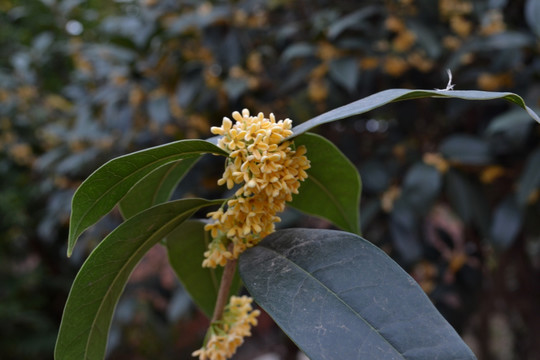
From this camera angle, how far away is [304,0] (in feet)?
5.36

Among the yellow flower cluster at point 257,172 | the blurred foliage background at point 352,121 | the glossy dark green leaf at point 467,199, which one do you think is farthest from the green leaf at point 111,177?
the glossy dark green leaf at point 467,199

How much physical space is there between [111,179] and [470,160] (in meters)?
1.02

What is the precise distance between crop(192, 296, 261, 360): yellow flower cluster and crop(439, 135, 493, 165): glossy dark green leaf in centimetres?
92

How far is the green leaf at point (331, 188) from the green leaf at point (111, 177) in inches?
4.9

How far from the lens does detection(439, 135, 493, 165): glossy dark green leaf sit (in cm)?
121

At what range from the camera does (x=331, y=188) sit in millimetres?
524

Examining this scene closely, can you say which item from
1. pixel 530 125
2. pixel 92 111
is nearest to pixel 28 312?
pixel 92 111

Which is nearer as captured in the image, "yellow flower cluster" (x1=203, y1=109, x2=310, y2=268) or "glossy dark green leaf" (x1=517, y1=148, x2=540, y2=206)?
"yellow flower cluster" (x1=203, y1=109, x2=310, y2=268)

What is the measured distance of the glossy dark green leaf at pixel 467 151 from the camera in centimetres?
121

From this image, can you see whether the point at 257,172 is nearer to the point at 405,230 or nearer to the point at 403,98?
the point at 403,98

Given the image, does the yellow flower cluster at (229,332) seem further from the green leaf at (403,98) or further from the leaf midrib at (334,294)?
the green leaf at (403,98)

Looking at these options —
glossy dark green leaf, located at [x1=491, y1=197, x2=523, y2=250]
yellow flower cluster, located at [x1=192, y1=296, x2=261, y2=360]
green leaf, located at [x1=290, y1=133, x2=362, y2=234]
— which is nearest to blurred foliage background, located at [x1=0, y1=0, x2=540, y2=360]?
glossy dark green leaf, located at [x1=491, y1=197, x2=523, y2=250]

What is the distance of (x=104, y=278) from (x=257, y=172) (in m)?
0.16

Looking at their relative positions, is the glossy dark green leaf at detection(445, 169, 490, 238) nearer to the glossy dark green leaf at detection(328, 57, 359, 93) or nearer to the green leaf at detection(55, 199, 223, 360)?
the glossy dark green leaf at detection(328, 57, 359, 93)
